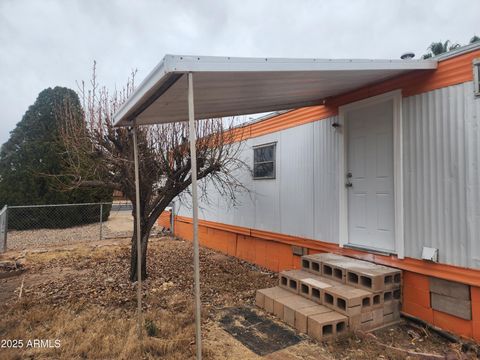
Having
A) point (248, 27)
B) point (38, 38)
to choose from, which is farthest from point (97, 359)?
point (248, 27)

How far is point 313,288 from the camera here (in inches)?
135

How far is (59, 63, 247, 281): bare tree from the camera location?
199 inches

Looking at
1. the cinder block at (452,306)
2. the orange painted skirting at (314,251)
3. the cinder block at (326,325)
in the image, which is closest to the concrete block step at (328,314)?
the cinder block at (326,325)

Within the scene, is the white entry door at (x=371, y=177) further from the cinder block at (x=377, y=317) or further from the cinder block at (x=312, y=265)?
the cinder block at (x=377, y=317)

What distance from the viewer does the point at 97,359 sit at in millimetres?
2543

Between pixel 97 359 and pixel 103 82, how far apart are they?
196 inches

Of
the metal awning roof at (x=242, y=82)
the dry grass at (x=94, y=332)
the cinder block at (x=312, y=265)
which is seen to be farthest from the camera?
the cinder block at (x=312, y=265)

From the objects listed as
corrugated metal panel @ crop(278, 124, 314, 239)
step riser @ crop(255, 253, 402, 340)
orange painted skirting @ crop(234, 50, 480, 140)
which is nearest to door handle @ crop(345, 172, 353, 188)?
corrugated metal panel @ crop(278, 124, 314, 239)

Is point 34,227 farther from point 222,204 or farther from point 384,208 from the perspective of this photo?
point 384,208

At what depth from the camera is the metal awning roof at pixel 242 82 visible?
2.20 metres

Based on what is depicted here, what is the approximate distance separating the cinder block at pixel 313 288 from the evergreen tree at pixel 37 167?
32.5ft

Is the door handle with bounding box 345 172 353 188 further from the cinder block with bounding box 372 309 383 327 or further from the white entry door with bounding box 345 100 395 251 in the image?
the cinder block with bounding box 372 309 383 327

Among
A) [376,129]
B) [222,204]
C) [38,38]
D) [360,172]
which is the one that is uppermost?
[38,38]

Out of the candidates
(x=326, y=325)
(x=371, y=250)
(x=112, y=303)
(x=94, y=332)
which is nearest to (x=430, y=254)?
(x=371, y=250)
